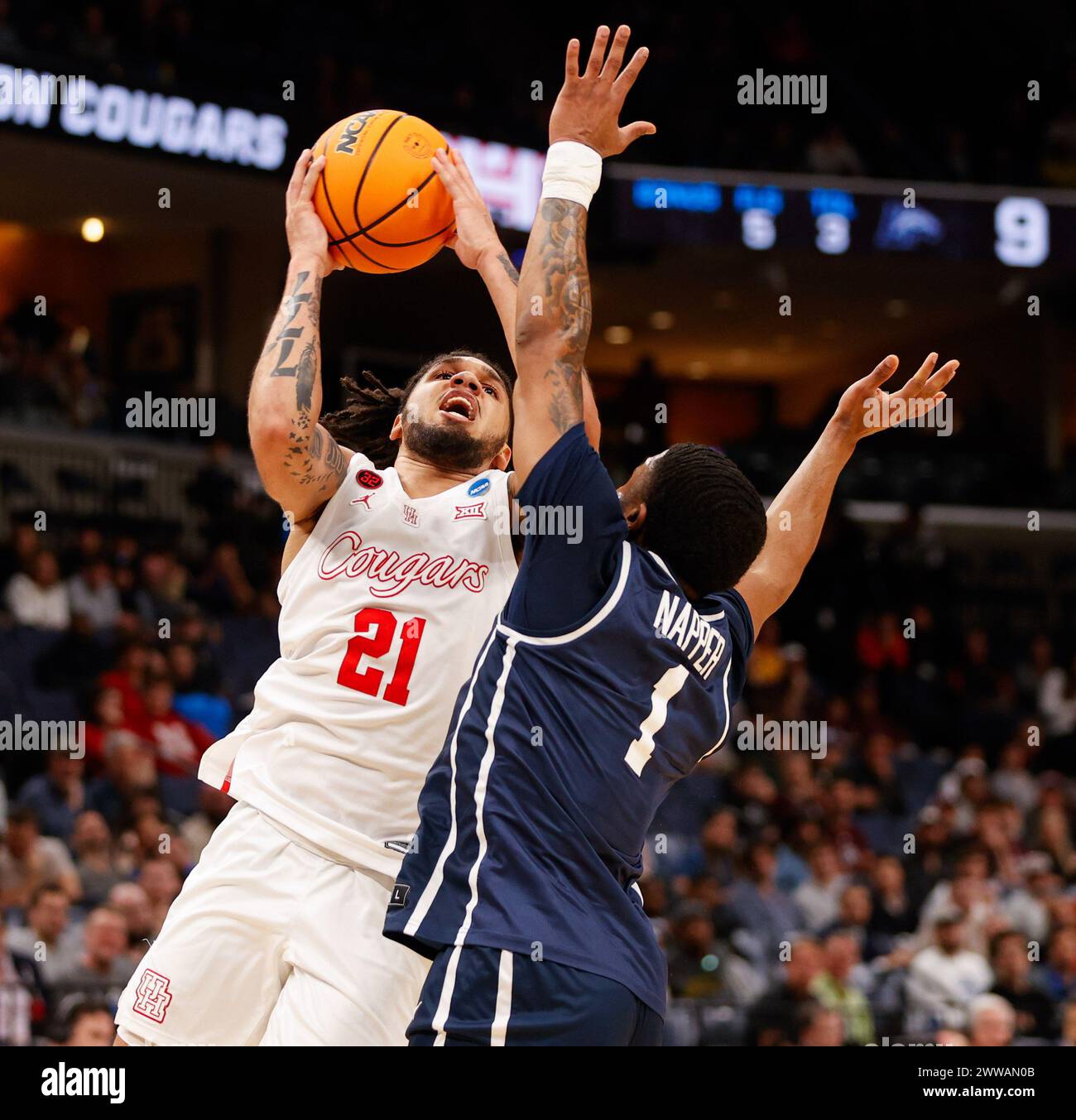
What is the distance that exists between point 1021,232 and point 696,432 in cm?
773

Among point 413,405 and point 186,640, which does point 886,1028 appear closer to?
point 186,640

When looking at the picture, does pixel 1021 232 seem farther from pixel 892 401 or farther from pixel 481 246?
pixel 481 246

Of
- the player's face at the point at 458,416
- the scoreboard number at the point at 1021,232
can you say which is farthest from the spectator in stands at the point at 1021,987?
the scoreboard number at the point at 1021,232

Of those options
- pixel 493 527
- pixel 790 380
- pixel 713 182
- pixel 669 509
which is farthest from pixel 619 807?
pixel 790 380

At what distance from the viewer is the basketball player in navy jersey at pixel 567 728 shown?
2.80 metres

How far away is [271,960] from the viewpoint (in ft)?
11.1

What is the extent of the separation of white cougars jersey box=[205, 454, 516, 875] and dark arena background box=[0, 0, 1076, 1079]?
123 inches

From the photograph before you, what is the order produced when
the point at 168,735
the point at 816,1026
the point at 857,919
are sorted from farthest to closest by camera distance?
the point at 857,919
the point at 168,735
the point at 816,1026

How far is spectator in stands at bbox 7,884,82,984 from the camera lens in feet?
22.8

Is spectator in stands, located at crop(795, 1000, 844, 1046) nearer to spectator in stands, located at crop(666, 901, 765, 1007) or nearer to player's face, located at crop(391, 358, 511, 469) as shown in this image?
spectator in stands, located at crop(666, 901, 765, 1007)

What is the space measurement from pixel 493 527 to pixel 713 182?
36.9 feet

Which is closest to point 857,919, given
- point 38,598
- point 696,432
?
point 38,598

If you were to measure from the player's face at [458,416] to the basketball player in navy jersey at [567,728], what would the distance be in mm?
688

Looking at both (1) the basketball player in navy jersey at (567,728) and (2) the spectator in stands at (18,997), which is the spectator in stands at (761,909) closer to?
(2) the spectator in stands at (18,997)
